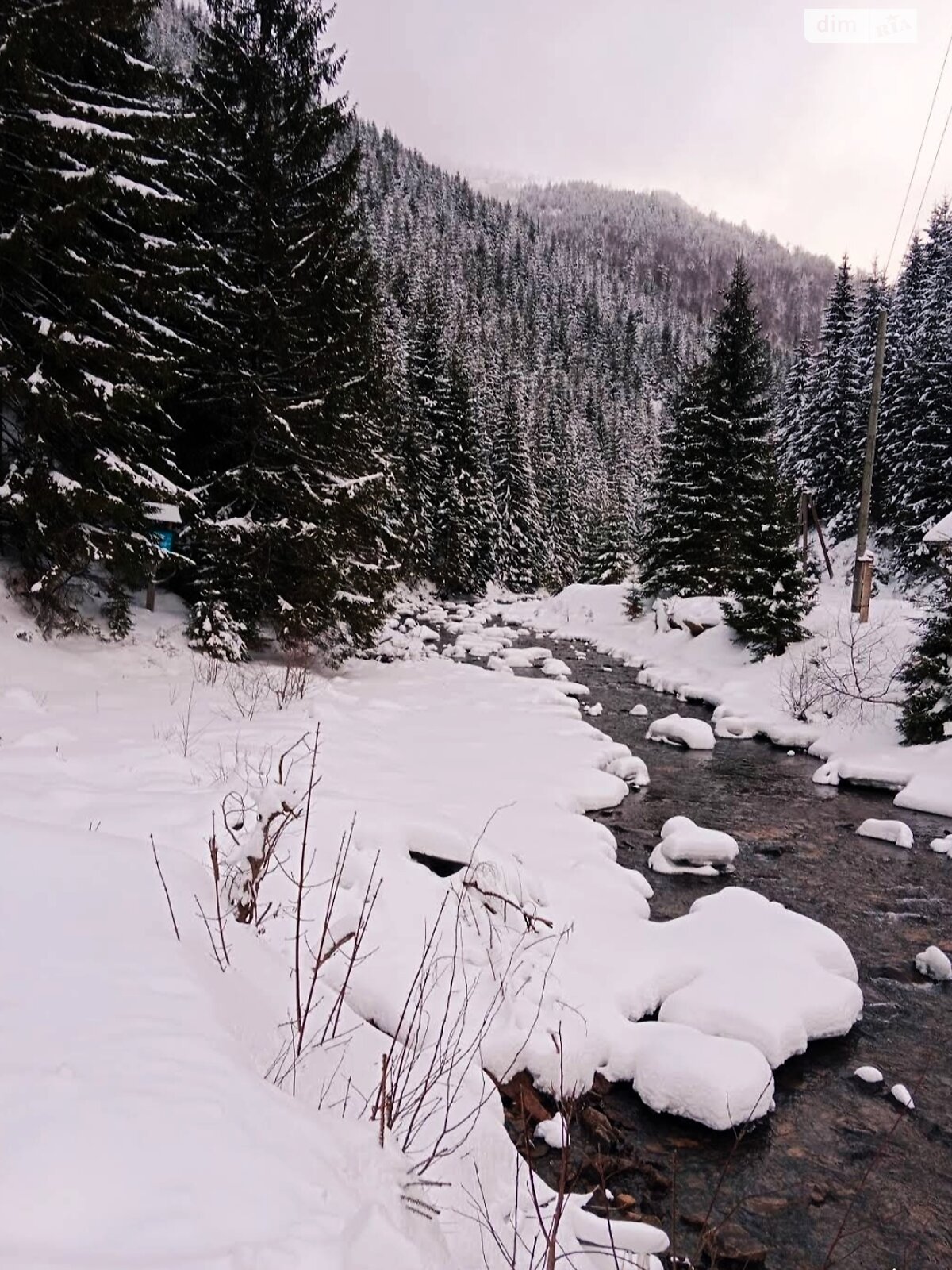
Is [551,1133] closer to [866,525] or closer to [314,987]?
[314,987]

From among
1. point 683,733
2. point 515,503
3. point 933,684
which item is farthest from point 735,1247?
point 515,503

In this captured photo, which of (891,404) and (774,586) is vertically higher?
(891,404)

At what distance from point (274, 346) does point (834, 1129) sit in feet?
41.0

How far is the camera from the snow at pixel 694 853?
21.1ft

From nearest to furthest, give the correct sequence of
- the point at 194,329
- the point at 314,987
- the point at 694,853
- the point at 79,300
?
the point at 314,987
the point at 694,853
the point at 79,300
the point at 194,329

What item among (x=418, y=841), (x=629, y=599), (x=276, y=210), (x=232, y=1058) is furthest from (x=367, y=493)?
(x=629, y=599)

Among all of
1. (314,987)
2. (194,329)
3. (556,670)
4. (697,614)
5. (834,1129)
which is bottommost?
(556,670)

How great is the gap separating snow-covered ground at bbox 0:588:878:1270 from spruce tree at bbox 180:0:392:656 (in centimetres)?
370

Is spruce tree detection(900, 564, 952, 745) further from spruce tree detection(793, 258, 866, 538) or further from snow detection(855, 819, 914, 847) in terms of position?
spruce tree detection(793, 258, 866, 538)

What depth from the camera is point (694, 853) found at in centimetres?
650

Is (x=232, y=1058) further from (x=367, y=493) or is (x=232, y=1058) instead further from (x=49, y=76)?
(x=49, y=76)

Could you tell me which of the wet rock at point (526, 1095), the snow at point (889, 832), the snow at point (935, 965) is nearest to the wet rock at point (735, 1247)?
the wet rock at point (526, 1095)

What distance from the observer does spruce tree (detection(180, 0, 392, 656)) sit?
11.2 meters

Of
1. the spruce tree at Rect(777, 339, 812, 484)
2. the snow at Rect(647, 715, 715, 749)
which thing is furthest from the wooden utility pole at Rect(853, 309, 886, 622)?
the spruce tree at Rect(777, 339, 812, 484)
